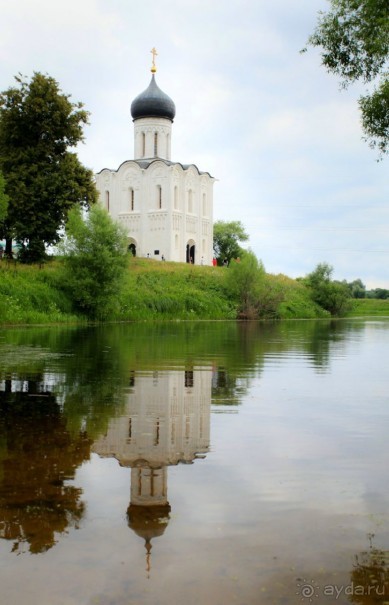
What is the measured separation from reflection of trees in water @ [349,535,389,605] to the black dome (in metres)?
61.8

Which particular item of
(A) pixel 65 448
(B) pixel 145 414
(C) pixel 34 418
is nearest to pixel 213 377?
(B) pixel 145 414

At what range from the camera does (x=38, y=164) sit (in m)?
37.2

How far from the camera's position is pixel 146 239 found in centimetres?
6362

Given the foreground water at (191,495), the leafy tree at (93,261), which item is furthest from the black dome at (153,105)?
the foreground water at (191,495)

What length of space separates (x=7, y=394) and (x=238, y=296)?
41420mm

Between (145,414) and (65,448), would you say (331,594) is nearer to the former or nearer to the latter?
(65,448)

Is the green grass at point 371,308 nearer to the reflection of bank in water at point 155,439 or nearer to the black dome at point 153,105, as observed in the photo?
the black dome at point 153,105

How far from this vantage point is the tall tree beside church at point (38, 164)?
3625 centimetres

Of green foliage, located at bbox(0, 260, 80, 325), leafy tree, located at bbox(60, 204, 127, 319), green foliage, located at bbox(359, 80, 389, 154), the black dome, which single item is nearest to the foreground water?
green foliage, located at bbox(359, 80, 389, 154)

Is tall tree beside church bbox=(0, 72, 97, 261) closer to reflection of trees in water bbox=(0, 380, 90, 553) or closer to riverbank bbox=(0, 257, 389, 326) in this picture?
riverbank bbox=(0, 257, 389, 326)

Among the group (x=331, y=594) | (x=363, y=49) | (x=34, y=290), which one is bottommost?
(x=331, y=594)

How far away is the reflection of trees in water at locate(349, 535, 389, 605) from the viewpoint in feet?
9.98

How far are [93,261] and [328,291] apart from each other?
1276 inches

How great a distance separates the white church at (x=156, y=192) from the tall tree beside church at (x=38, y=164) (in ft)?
82.1
